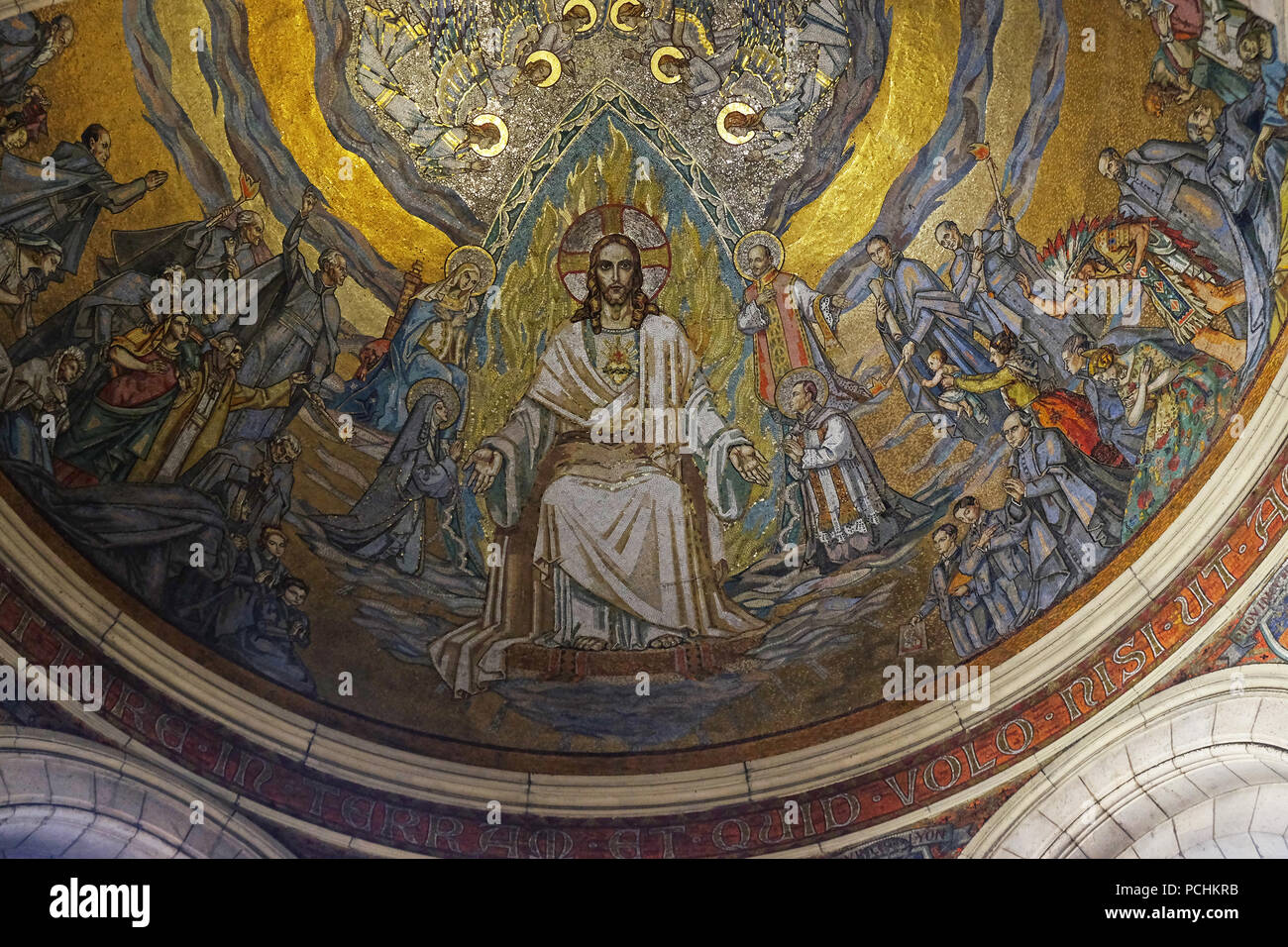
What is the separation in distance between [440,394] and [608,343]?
1482 mm

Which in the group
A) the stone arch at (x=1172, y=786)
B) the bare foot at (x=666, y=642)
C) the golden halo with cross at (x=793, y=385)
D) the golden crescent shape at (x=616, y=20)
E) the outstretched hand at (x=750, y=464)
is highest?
the golden crescent shape at (x=616, y=20)

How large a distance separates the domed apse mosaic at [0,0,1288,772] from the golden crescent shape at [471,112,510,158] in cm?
2

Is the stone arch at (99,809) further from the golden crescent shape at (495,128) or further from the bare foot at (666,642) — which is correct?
the golden crescent shape at (495,128)

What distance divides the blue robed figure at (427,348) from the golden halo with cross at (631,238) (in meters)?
0.68

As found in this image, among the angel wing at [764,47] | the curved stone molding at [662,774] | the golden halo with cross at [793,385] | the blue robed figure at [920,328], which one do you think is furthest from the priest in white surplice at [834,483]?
the angel wing at [764,47]

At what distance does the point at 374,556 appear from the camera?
14.0 metres

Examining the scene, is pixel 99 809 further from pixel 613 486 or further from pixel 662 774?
pixel 613 486

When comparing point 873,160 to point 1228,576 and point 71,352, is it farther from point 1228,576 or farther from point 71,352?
point 71,352

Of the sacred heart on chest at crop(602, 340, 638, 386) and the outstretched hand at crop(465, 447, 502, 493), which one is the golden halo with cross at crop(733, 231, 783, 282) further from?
the outstretched hand at crop(465, 447, 502, 493)

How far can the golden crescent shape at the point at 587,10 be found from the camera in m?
14.0

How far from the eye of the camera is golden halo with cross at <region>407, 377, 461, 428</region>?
14.3 metres

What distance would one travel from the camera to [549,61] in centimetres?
1420

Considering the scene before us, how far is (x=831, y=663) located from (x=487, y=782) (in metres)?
2.86

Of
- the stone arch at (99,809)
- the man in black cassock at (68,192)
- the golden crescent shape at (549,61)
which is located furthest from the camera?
the golden crescent shape at (549,61)
